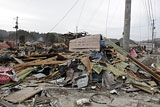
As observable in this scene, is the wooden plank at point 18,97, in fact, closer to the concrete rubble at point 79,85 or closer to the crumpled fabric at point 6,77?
the concrete rubble at point 79,85

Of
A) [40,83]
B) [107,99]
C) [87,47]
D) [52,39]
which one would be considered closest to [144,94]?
[107,99]

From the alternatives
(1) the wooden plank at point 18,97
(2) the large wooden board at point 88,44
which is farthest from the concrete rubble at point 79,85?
(2) the large wooden board at point 88,44

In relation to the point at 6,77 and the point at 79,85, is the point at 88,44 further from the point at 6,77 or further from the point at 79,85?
the point at 6,77

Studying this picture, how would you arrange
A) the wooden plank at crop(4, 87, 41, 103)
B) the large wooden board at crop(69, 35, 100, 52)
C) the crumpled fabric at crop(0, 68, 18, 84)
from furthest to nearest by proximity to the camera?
the large wooden board at crop(69, 35, 100, 52)
the crumpled fabric at crop(0, 68, 18, 84)
the wooden plank at crop(4, 87, 41, 103)

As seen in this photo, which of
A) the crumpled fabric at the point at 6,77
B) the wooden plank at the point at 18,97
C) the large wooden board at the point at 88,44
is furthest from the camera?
the large wooden board at the point at 88,44

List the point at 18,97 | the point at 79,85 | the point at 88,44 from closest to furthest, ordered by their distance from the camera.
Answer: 1. the point at 18,97
2. the point at 79,85
3. the point at 88,44

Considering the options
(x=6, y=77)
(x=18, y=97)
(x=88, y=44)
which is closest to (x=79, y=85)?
(x=18, y=97)

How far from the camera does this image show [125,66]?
5.30 meters

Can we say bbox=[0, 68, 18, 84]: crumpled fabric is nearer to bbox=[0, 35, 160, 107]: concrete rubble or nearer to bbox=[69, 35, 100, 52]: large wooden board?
bbox=[0, 35, 160, 107]: concrete rubble

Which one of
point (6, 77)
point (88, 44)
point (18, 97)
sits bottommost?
point (18, 97)

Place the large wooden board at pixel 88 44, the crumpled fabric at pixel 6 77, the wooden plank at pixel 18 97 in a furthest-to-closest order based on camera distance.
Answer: the large wooden board at pixel 88 44, the crumpled fabric at pixel 6 77, the wooden plank at pixel 18 97

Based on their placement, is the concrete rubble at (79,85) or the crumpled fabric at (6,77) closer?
the concrete rubble at (79,85)

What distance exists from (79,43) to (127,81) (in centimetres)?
554

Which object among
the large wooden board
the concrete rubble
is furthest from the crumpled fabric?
the large wooden board
